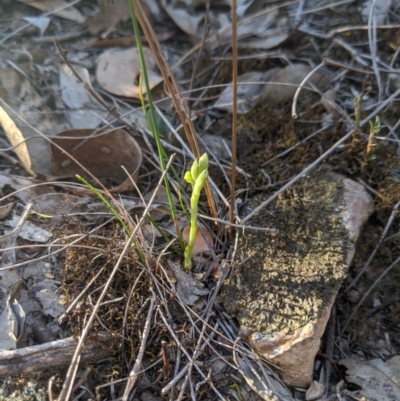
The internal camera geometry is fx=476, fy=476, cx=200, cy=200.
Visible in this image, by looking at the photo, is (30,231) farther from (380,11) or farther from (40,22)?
(380,11)

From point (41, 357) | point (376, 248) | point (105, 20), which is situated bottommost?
point (376, 248)

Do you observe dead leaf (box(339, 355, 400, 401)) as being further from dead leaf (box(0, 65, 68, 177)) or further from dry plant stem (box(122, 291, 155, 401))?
dead leaf (box(0, 65, 68, 177))

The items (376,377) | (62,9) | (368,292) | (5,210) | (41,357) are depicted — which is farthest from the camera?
(62,9)

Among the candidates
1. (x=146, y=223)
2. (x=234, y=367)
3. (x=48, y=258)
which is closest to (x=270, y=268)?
(x=234, y=367)

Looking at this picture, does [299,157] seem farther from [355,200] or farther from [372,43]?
[372,43]

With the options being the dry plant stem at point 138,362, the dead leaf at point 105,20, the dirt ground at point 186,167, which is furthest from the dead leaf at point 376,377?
the dead leaf at point 105,20

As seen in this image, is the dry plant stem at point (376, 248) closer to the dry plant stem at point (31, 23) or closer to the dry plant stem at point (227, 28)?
the dry plant stem at point (227, 28)

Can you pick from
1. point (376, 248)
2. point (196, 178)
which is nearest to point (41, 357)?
point (196, 178)

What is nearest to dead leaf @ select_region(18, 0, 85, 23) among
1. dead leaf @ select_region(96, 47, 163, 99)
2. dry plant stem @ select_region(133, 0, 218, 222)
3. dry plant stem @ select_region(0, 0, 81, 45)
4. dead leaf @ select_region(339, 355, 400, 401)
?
dry plant stem @ select_region(0, 0, 81, 45)
